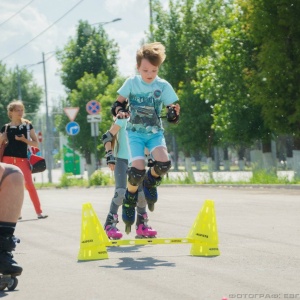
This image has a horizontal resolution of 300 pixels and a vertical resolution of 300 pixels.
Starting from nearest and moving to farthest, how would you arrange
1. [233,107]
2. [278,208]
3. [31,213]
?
[278,208] < [31,213] < [233,107]

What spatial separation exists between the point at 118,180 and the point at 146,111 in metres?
1.49

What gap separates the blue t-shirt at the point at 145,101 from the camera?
8.41m

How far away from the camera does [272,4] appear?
100 ft

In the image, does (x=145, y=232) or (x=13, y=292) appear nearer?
(x=13, y=292)

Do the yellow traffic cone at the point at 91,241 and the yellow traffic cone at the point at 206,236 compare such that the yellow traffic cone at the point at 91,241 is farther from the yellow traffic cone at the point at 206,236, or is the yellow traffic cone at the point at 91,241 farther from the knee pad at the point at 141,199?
the knee pad at the point at 141,199

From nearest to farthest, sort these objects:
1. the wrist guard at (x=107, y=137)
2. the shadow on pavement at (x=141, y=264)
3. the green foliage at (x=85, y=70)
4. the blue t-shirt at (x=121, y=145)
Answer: the shadow on pavement at (x=141, y=264) < the wrist guard at (x=107, y=137) < the blue t-shirt at (x=121, y=145) < the green foliage at (x=85, y=70)

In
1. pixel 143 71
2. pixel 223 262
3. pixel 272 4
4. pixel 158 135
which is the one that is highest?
pixel 272 4

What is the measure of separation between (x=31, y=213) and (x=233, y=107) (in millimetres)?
20885

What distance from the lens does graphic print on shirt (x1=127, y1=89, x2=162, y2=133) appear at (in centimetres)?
840

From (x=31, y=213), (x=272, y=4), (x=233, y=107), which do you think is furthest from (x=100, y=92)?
(x=31, y=213)

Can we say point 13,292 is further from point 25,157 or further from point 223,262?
point 25,157

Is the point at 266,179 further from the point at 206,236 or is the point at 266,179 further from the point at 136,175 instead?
the point at 206,236

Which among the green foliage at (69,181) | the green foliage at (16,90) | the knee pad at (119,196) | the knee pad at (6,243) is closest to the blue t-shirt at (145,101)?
the knee pad at (119,196)

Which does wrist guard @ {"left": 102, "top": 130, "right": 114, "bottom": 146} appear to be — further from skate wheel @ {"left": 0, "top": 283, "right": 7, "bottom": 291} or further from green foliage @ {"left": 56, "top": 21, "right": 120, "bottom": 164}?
green foliage @ {"left": 56, "top": 21, "right": 120, "bottom": 164}
